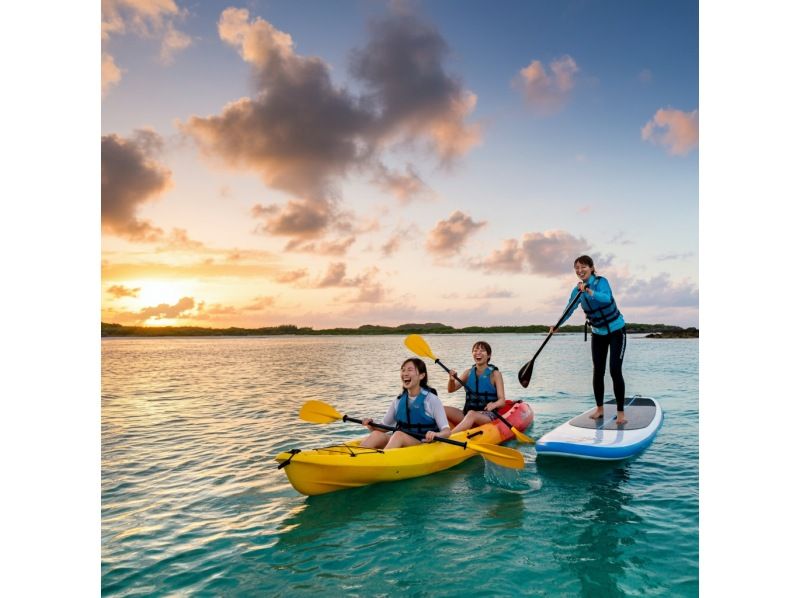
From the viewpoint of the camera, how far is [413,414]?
494 cm

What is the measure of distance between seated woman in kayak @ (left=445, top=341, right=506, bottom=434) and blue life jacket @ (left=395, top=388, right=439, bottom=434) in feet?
3.51

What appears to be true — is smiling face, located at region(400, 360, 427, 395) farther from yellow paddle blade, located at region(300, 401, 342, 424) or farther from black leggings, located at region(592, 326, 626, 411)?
black leggings, located at region(592, 326, 626, 411)

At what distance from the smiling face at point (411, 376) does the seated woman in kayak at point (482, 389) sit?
126 cm

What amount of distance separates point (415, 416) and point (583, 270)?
2.34 m

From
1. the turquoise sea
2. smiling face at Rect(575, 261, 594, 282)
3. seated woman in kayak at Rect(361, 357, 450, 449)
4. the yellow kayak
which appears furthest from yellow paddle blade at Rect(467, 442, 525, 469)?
smiling face at Rect(575, 261, 594, 282)

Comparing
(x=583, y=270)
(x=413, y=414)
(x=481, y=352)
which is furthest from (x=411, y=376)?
(x=583, y=270)

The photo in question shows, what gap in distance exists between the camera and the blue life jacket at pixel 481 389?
612 cm

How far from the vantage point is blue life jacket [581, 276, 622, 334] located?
5.44 meters

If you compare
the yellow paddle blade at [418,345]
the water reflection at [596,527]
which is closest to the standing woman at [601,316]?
the water reflection at [596,527]
